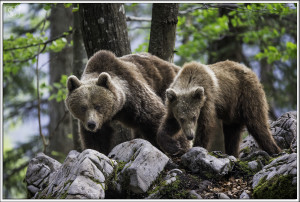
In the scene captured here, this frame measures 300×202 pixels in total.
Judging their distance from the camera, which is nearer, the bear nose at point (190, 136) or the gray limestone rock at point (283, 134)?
the bear nose at point (190, 136)

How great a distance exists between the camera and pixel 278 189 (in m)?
4.84

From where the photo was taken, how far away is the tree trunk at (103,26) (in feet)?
26.4

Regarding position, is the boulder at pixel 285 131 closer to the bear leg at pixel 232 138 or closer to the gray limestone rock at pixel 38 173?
the bear leg at pixel 232 138

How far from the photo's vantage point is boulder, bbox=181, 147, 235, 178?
5.63 meters

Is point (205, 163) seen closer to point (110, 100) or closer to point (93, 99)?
point (110, 100)

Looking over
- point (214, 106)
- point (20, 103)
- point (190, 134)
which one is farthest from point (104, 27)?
point (20, 103)

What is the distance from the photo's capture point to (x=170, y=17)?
832 cm

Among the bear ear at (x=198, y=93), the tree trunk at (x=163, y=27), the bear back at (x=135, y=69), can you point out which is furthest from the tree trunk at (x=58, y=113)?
the bear ear at (x=198, y=93)

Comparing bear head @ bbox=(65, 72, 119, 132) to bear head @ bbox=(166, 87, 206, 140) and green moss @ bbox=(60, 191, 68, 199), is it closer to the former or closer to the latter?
bear head @ bbox=(166, 87, 206, 140)

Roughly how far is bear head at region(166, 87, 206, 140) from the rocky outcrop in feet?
2.52

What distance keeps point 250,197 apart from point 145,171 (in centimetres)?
143

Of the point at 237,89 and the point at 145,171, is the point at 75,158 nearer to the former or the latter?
the point at 145,171

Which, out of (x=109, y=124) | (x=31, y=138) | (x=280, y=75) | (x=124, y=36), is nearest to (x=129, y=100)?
(x=109, y=124)

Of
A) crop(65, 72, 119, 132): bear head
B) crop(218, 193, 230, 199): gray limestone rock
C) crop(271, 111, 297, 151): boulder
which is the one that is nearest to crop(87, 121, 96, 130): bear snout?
crop(65, 72, 119, 132): bear head
